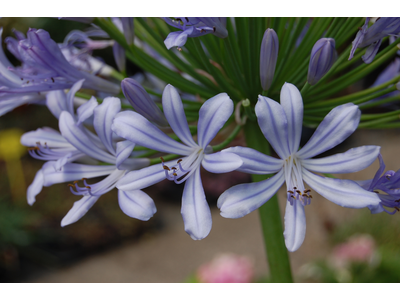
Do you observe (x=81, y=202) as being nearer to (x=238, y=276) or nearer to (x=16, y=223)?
(x=238, y=276)

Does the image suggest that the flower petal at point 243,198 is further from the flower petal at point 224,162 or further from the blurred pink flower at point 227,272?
the blurred pink flower at point 227,272

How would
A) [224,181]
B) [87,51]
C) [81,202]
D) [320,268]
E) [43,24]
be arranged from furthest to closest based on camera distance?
1. [224,181]
2. [43,24]
3. [320,268]
4. [87,51]
5. [81,202]

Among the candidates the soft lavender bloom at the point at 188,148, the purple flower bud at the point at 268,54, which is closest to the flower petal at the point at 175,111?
the soft lavender bloom at the point at 188,148

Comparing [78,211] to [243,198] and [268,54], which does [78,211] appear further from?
[268,54]

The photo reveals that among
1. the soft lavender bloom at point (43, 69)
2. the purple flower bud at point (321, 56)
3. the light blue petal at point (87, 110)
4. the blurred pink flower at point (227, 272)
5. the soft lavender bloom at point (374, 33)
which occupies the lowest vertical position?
the blurred pink flower at point (227, 272)

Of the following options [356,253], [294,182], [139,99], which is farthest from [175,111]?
[356,253]

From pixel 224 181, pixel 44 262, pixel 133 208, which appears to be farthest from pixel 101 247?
pixel 133 208
